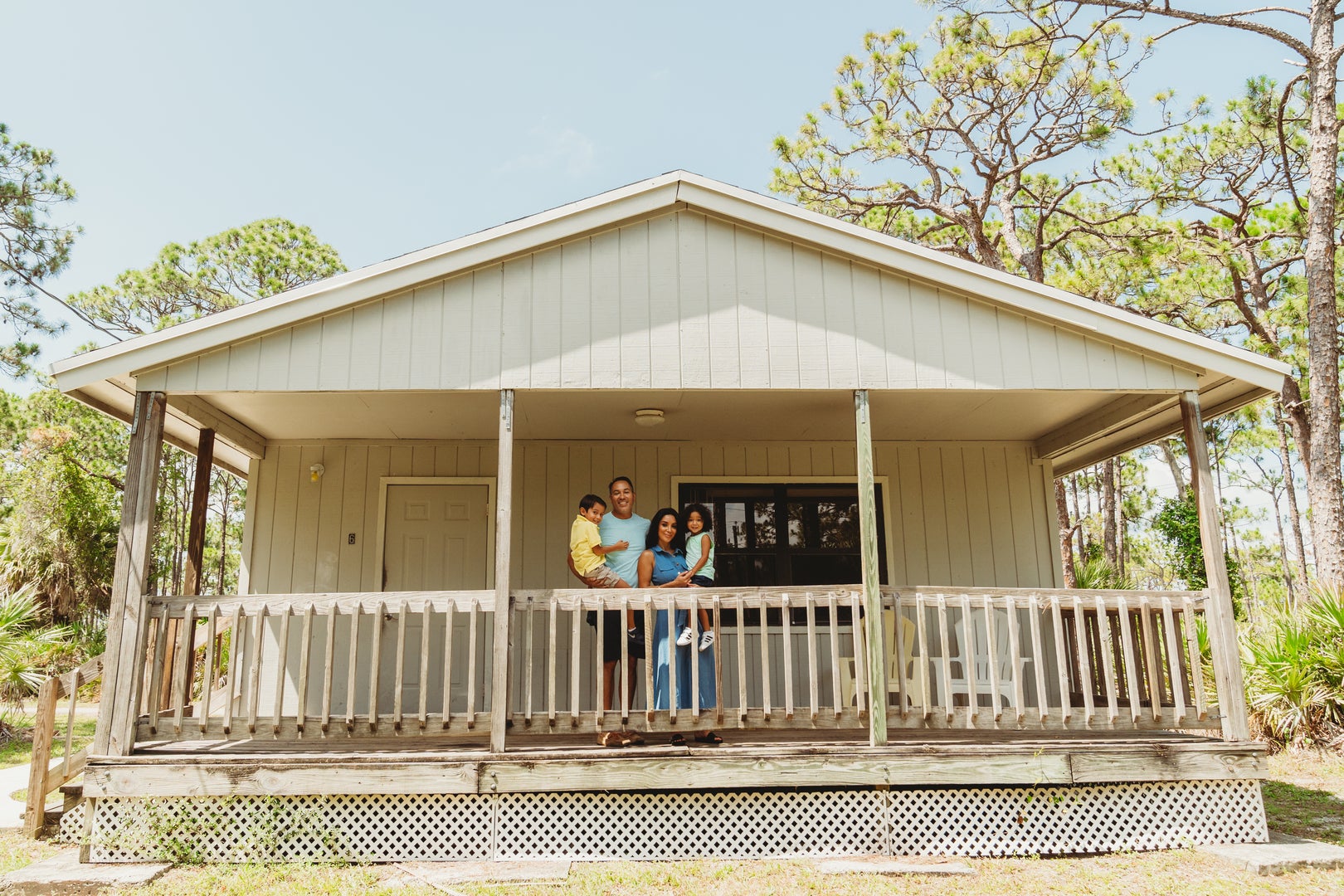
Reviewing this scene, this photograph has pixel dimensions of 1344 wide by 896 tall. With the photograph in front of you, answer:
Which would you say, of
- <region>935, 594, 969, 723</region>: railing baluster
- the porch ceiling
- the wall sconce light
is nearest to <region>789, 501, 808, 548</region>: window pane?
the porch ceiling

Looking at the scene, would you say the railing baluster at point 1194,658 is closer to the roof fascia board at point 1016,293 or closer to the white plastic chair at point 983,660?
the white plastic chair at point 983,660

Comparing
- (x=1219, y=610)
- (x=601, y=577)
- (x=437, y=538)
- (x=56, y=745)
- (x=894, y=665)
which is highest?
(x=437, y=538)

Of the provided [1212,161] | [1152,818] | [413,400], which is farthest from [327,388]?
[1212,161]

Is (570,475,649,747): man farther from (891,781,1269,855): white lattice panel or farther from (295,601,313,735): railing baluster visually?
(891,781,1269,855): white lattice panel

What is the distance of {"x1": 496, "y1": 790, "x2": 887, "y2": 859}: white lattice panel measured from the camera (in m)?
5.07

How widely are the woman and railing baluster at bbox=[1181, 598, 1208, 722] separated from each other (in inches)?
116

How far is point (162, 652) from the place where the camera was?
5.38m

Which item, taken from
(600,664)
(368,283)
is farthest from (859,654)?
(368,283)

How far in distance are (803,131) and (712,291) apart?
35.3 feet

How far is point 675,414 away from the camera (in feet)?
22.9

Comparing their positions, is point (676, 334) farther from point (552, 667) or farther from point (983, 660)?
point (983, 660)

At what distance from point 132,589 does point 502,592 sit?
87.4 inches

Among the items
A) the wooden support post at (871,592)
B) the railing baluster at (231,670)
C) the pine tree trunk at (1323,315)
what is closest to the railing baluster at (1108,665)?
the wooden support post at (871,592)

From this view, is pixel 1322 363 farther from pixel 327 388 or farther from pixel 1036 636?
A: pixel 327 388
